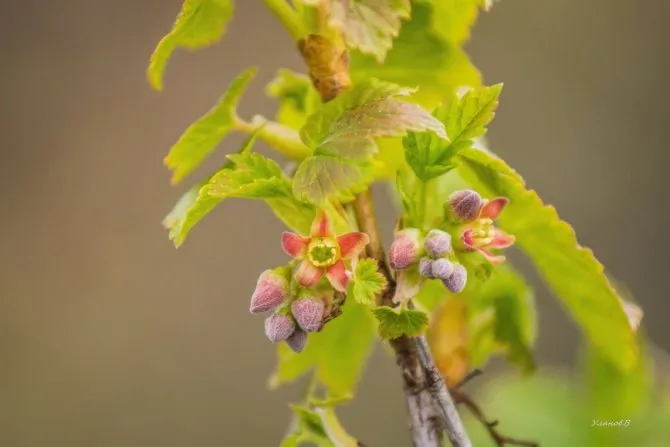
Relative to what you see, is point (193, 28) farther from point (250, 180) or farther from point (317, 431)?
point (317, 431)

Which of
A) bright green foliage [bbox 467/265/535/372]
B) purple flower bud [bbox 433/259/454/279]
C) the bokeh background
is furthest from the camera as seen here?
the bokeh background

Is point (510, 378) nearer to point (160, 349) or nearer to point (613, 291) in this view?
point (613, 291)

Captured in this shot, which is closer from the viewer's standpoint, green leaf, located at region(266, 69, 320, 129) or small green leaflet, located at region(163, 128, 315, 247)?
small green leaflet, located at region(163, 128, 315, 247)

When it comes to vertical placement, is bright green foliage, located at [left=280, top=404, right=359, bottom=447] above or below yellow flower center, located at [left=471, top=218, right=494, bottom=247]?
below

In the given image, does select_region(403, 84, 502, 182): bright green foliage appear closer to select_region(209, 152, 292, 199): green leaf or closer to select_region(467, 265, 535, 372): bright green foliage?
select_region(209, 152, 292, 199): green leaf

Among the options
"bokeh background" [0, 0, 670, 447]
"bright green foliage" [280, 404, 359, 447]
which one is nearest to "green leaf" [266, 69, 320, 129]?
"bright green foliage" [280, 404, 359, 447]

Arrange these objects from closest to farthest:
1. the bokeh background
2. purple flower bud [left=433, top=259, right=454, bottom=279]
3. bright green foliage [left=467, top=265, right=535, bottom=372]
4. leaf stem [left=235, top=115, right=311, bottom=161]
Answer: purple flower bud [left=433, top=259, right=454, bottom=279], leaf stem [left=235, top=115, right=311, bottom=161], bright green foliage [left=467, top=265, right=535, bottom=372], the bokeh background

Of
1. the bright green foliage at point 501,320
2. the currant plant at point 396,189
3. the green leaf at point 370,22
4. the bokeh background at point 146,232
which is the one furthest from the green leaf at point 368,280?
the bokeh background at point 146,232

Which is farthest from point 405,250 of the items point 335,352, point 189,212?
point 335,352
